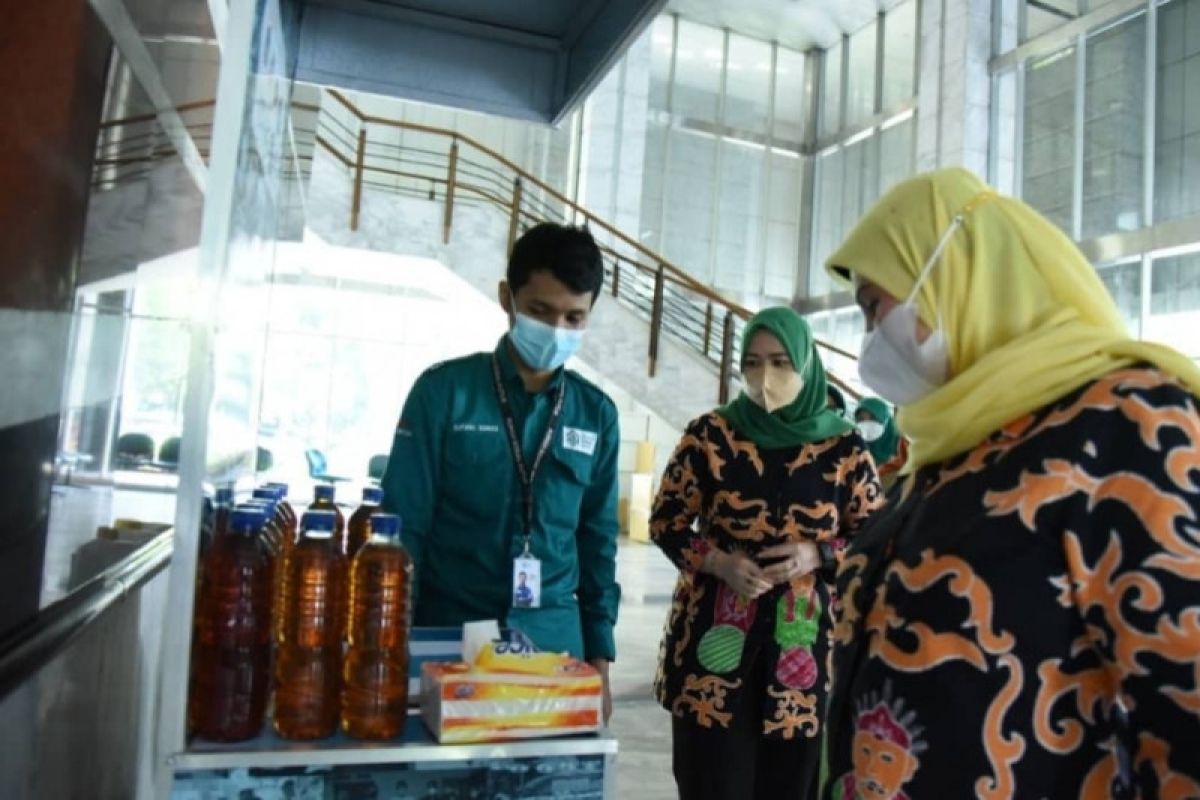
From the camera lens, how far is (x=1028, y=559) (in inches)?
40.2

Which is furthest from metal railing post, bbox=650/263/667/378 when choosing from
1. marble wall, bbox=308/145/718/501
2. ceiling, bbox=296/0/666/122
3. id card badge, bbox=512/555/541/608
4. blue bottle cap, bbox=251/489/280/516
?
blue bottle cap, bbox=251/489/280/516

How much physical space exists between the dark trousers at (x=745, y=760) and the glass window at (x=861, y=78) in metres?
13.5

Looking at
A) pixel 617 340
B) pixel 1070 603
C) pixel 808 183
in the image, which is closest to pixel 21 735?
pixel 1070 603

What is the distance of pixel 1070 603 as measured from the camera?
39.7 inches

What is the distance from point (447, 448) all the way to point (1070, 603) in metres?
1.23

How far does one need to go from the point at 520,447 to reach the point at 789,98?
1473 cm

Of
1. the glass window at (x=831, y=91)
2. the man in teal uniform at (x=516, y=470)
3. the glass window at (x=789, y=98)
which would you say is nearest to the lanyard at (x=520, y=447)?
the man in teal uniform at (x=516, y=470)

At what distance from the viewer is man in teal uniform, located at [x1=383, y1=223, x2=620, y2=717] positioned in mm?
1888

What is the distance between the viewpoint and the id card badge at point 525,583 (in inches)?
72.4

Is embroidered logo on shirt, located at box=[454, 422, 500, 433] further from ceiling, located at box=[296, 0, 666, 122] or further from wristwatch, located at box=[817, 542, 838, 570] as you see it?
ceiling, located at box=[296, 0, 666, 122]

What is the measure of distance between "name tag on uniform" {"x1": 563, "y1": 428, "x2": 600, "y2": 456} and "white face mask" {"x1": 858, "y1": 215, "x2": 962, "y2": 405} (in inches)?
29.1

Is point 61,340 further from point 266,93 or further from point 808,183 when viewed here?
point 808,183

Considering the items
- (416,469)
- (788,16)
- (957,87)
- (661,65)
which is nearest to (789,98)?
(788,16)

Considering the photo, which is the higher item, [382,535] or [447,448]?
[447,448]
